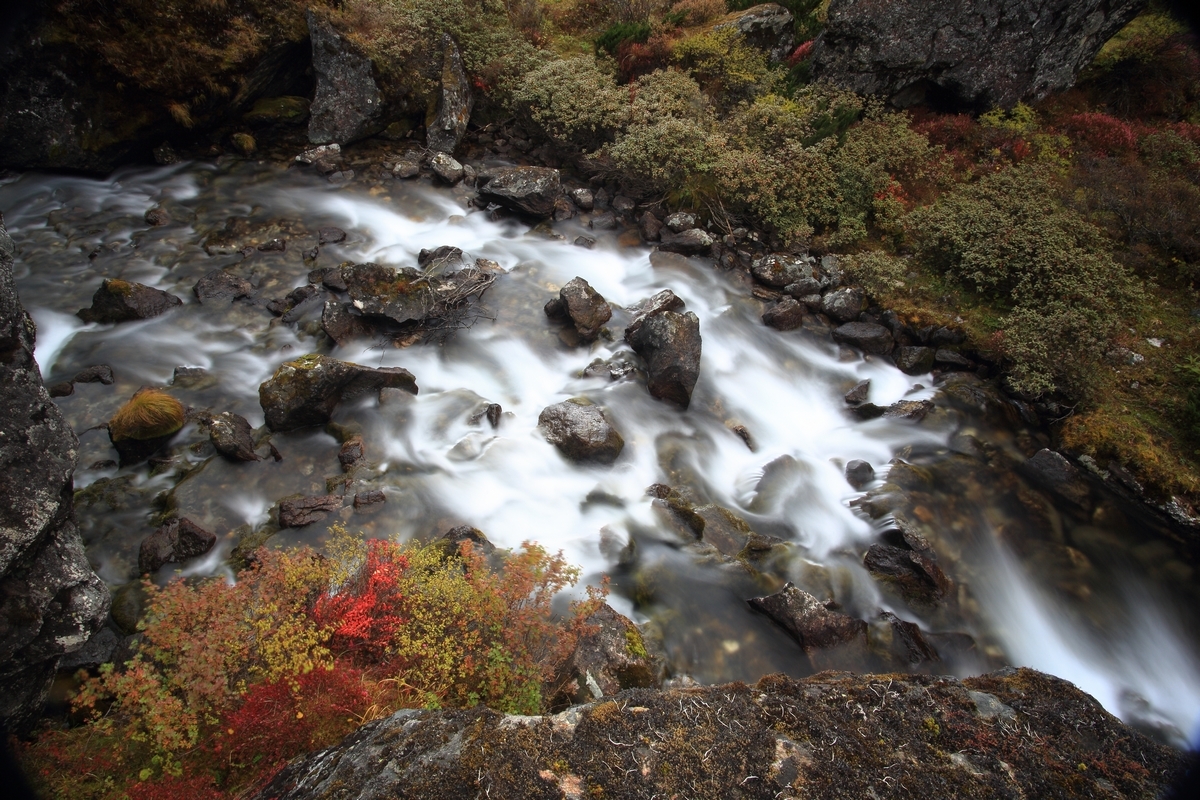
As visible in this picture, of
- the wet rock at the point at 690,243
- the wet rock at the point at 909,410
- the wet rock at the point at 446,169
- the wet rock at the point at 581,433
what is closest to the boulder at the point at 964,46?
the wet rock at the point at 690,243

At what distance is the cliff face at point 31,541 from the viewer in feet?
15.1

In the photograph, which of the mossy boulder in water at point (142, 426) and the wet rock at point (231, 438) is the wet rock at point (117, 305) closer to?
the mossy boulder in water at point (142, 426)

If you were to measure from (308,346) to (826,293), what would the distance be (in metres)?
10.3

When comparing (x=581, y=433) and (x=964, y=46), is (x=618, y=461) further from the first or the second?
(x=964, y=46)

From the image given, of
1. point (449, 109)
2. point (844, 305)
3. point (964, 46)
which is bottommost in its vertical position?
point (844, 305)

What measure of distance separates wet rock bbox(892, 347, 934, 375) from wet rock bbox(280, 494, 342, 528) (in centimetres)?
1023

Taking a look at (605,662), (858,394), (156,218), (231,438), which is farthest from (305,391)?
(858,394)

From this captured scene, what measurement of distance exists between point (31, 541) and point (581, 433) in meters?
5.99

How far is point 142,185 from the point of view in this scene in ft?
41.4

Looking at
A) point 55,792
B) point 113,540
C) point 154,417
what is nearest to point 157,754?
point 55,792

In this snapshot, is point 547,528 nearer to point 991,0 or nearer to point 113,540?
point 113,540

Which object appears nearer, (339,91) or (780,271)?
(780,271)

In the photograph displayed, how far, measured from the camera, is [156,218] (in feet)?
38.5

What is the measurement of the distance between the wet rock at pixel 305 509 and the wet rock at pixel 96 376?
3.82 metres
